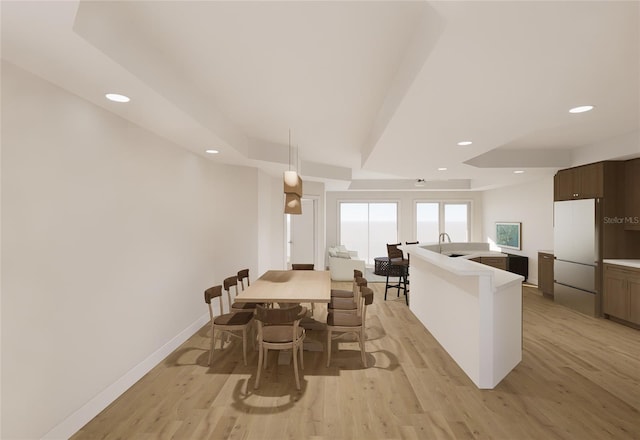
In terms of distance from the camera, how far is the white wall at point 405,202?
10.5 meters

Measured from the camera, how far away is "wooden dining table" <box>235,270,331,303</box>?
331 centimetres

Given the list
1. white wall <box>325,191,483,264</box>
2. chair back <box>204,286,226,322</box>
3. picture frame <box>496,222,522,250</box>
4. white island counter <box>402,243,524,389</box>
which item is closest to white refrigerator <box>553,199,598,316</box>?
picture frame <box>496,222,522,250</box>

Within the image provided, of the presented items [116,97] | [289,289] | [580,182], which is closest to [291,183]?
[289,289]

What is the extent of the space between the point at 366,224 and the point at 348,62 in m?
8.67

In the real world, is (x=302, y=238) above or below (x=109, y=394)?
above

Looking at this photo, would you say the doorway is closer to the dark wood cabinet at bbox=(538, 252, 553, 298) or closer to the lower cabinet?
the dark wood cabinet at bbox=(538, 252, 553, 298)

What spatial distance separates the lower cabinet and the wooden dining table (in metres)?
4.18

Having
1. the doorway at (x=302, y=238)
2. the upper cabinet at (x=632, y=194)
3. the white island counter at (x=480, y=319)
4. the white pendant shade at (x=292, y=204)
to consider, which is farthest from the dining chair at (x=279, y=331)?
the upper cabinet at (x=632, y=194)

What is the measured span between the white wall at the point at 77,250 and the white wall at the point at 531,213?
289 inches

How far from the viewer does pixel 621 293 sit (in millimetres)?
4676

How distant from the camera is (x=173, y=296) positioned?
3918 mm

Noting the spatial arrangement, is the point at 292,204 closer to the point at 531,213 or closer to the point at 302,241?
the point at 302,241

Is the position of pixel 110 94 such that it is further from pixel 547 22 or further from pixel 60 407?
pixel 547 22

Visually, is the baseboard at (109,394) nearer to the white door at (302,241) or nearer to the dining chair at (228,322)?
the dining chair at (228,322)
